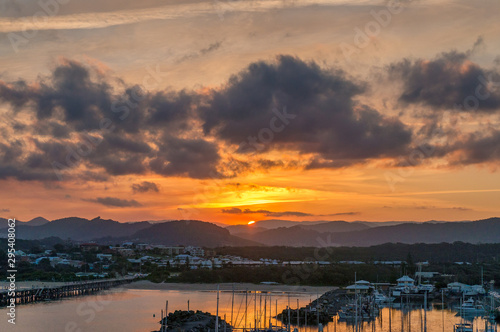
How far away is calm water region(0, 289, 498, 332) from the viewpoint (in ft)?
155

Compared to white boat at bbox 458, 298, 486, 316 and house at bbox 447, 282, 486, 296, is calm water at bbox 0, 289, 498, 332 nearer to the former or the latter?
white boat at bbox 458, 298, 486, 316

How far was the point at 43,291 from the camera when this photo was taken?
72.9 metres

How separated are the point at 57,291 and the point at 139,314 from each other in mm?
26611

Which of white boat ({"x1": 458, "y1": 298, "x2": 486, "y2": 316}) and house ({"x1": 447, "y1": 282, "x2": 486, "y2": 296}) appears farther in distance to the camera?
house ({"x1": 447, "y1": 282, "x2": 486, "y2": 296})

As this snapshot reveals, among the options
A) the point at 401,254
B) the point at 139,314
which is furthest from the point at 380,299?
the point at 401,254

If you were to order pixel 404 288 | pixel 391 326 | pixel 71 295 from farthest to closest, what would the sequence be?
pixel 71 295
pixel 404 288
pixel 391 326

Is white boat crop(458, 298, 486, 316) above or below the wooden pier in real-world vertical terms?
above

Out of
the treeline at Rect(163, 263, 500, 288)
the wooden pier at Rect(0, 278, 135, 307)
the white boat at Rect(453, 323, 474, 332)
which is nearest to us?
the white boat at Rect(453, 323, 474, 332)

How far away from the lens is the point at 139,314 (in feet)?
178

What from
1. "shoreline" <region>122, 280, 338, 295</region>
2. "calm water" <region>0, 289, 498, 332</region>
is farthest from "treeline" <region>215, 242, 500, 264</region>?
"calm water" <region>0, 289, 498, 332</region>

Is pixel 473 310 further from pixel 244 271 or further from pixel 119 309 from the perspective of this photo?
pixel 244 271

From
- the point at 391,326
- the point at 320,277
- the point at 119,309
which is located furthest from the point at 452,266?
the point at 119,309

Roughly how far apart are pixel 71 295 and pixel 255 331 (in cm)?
4557

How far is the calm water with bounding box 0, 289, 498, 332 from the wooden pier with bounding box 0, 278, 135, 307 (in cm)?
341
